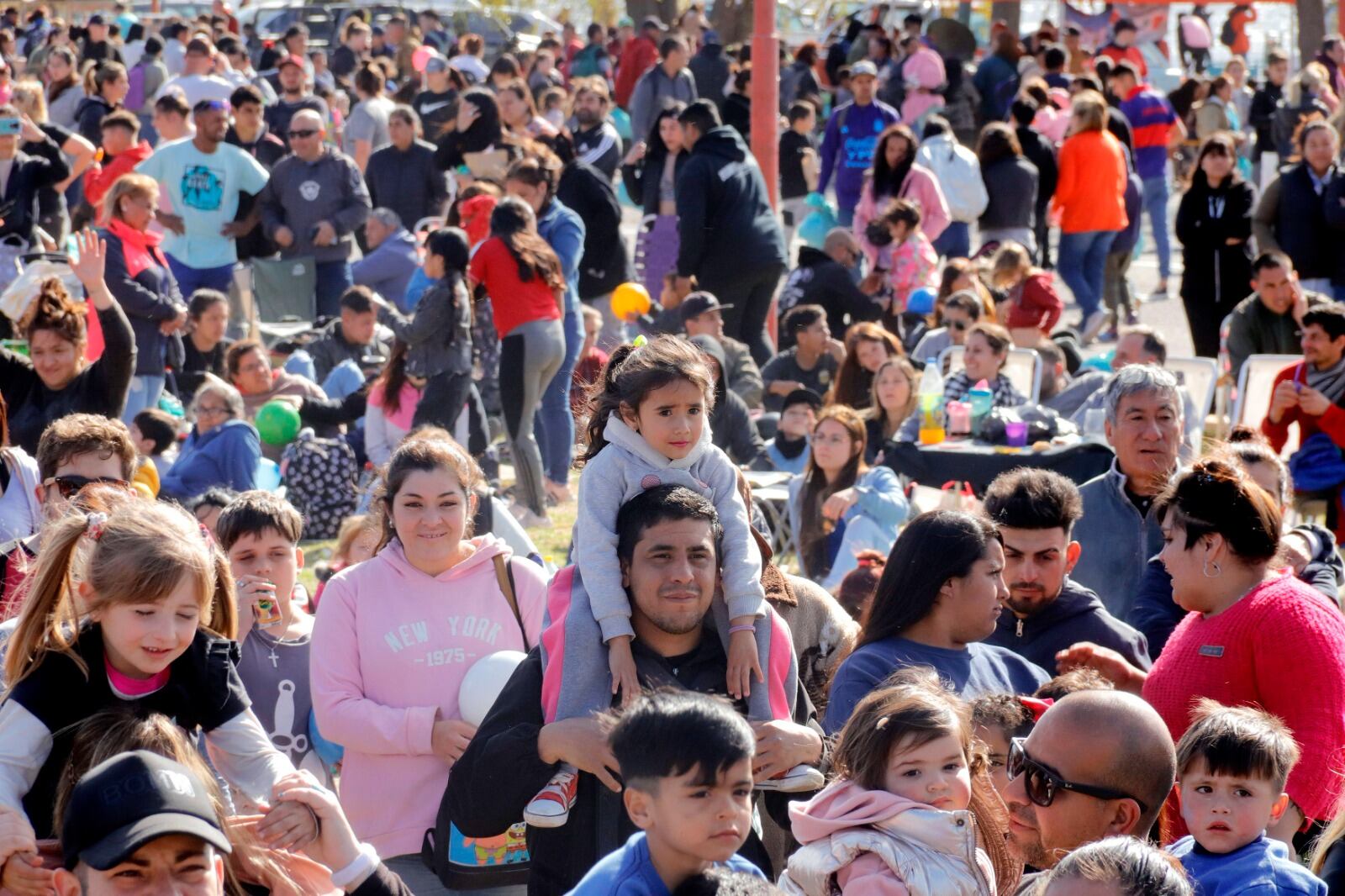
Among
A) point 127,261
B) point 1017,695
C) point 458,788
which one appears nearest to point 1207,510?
point 1017,695

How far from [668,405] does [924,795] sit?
3.55 feet

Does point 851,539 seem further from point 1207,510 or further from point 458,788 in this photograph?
point 458,788

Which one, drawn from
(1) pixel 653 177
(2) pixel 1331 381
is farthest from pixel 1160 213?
(2) pixel 1331 381

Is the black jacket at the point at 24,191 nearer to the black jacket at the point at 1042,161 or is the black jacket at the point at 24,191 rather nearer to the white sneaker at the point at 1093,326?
the black jacket at the point at 1042,161

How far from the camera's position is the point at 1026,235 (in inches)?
494

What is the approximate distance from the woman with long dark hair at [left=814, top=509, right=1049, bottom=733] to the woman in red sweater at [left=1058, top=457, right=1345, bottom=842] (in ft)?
1.10

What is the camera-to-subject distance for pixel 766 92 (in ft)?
38.0

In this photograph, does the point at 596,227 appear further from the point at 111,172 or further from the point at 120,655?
the point at 120,655

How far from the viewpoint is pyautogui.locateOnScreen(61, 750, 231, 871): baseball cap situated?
225 centimetres

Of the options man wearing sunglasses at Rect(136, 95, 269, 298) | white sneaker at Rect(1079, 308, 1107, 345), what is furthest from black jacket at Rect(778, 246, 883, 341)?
man wearing sunglasses at Rect(136, 95, 269, 298)

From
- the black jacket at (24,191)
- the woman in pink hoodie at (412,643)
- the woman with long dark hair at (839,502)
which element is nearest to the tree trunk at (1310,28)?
the black jacket at (24,191)

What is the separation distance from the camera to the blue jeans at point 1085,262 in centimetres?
1279

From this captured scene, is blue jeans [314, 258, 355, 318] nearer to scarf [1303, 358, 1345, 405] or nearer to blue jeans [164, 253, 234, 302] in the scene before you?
blue jeans [164, 253, 234, 302]

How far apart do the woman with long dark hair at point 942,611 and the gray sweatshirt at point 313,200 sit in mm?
8581
